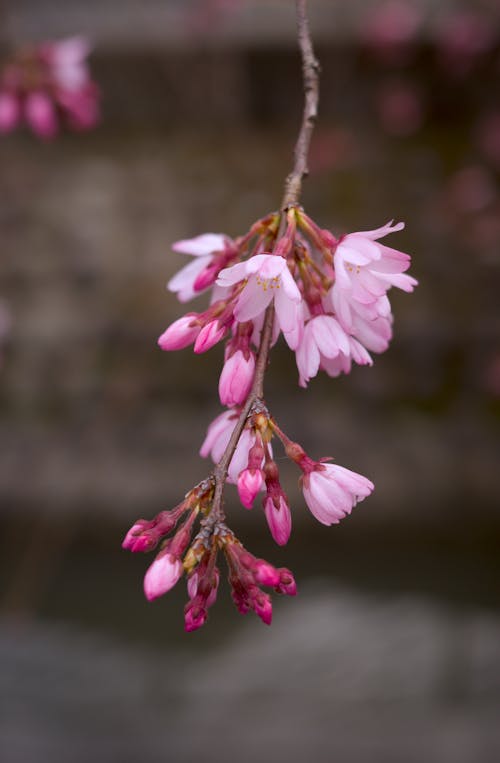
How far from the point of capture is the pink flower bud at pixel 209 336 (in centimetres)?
61

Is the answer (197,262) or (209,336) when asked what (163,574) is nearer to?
(209,336)

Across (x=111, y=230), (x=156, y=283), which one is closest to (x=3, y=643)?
(x=156, y=283)

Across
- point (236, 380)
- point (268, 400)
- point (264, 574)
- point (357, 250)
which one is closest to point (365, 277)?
point (357, 250)

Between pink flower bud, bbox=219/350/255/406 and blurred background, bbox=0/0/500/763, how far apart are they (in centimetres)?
195

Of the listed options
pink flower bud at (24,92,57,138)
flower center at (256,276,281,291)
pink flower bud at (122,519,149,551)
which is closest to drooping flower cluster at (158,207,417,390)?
A: flower center at (256,276,281,291)

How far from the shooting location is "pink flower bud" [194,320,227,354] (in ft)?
1.99

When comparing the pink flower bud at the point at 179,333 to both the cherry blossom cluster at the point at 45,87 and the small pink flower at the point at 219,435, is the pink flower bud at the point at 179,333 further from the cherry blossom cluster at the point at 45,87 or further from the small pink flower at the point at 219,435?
the cherry blossom cluster at the point at 45,87

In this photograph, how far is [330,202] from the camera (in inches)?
117

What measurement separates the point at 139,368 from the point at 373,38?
1618 millimetres

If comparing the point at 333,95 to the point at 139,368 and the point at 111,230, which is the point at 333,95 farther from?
the point at 139,368

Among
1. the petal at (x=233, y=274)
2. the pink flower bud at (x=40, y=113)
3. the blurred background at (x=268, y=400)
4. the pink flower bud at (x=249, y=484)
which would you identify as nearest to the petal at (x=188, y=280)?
the petal at (x=233, y=274)

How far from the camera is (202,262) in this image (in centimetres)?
77

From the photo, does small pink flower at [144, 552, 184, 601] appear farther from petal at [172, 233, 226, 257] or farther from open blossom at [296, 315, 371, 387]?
petal at [172, 233, 226, 257]

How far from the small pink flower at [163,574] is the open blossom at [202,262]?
10.9 inches
